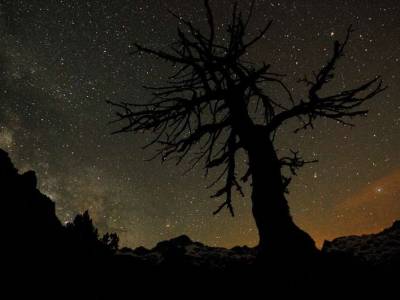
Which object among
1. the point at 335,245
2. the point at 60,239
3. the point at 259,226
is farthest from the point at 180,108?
the point at 335,245

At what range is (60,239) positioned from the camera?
7918 millimetres

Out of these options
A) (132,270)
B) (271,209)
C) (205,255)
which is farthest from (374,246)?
(132,270)

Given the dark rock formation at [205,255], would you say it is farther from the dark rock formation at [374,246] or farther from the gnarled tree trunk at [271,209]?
the gnarled tree trunk at [271,209]

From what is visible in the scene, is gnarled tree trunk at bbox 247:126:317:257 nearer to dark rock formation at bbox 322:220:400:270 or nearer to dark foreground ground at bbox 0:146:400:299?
dark foreground ground at bbox 0:146:400:299

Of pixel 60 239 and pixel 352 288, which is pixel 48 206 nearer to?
pixel 60 239

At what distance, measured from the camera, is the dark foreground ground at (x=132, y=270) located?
12.3ft

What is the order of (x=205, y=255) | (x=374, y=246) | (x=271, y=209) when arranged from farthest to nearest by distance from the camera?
(x=205, y=255), (x=374, y=246), (x=271, y=209)

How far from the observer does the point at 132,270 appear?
6.83m

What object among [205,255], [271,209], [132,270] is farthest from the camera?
[205,255]

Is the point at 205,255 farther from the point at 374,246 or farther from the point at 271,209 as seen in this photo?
the point at 271,209

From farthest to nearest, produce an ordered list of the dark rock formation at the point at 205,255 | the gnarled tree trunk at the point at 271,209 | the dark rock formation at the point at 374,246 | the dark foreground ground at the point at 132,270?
the dark rock formation at the point at 205,255 → the dark rock formation at the point at 374,246 → the gnarled tree trunk at the point at 271,209 → the dark foreground ground at the point at 132,270

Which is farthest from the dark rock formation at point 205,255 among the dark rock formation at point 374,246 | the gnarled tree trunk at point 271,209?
the gnarled tree trunk at point 271,209

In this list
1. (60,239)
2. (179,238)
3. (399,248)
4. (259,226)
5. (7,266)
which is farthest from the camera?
(179,238)

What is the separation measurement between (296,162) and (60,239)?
643 centimetres
